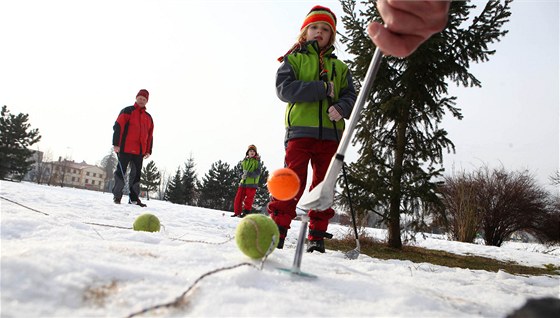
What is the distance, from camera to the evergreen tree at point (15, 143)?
2961cm

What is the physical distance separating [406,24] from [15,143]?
38.3 meters

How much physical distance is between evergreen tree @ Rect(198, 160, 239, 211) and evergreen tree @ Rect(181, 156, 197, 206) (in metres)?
1.17

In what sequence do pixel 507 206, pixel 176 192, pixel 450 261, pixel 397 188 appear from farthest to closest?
pixel 176 192 < pixel 507 206 < pixel 397 188 < pixel 450 261

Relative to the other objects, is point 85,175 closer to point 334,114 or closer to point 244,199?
point 244,199

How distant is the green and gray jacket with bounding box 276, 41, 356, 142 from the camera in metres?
2.97

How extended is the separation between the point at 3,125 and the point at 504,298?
1540 inches

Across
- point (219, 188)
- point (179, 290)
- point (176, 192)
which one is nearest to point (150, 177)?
point (176, 192)

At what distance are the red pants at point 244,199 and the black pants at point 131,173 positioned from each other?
11.2 feet

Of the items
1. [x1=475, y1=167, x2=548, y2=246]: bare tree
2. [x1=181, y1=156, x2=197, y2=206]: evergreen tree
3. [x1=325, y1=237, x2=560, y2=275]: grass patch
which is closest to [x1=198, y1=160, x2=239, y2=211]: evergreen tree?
[x1=181, y1=156, x2=197, y2=206]: evergreen tree

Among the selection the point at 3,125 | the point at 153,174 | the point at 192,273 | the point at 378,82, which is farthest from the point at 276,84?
the point at 153,174

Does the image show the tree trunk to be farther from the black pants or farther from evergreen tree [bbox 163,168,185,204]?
evergreen tree [bbox 163,168,185,204]

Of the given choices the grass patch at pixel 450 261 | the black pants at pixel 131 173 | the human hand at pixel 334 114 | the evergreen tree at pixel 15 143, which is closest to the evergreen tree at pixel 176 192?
the evergreen tree at pixel 15 143

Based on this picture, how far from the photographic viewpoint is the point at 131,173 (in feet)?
21.5

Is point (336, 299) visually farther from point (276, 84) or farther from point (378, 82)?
point (378, 82)
